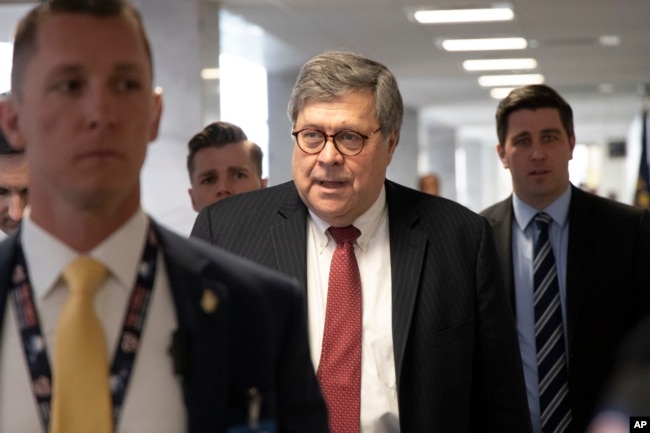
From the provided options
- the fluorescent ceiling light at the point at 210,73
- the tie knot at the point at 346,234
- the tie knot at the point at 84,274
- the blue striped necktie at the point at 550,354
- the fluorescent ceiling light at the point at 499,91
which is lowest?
the blue striped necktie at the point at 550,354

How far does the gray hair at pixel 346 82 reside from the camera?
3.14m

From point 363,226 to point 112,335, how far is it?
159 cm

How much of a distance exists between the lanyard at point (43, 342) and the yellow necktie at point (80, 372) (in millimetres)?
19

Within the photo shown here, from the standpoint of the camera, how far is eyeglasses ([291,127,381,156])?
10.4ft

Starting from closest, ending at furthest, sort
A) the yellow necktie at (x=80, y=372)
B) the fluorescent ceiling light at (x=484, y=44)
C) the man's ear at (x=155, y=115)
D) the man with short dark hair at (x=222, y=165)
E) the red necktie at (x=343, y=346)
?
the yellow necktie at (x=80, y=372) → the man's ear at (x=155, y=115) → the red necktie at (x=343, y=346) → the man with short dark hair at (x=222, y=165) → the fluorescent ceiling light at (x=484, y=44)

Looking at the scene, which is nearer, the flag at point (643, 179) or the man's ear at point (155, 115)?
the man's ear at point (155, 115)

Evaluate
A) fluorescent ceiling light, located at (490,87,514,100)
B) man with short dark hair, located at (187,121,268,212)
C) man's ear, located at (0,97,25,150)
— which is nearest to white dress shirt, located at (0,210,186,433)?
man's ear, located at (0,97,25,150)

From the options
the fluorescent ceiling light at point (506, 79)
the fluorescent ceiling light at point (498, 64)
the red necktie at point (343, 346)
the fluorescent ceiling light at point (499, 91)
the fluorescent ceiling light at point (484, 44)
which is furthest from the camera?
the fluorescent ceiling light at point (499, 91)

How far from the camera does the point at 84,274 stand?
1.63m

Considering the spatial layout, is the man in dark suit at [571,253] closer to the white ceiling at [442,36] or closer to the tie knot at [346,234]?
the tie knot at [346,234]

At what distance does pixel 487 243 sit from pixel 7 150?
1.76m

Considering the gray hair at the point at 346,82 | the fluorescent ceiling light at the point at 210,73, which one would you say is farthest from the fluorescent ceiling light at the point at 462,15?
the gray hair at the point at 346,82

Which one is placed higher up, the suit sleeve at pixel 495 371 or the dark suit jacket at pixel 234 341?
the dark suit jacket at pixel 234 341

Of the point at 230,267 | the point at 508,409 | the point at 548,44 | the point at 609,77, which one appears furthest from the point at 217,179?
the point at 609,77
